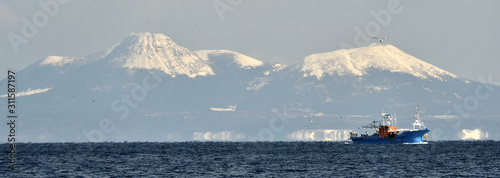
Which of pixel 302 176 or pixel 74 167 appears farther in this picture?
pixel 74 167

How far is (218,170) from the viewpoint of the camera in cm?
15025

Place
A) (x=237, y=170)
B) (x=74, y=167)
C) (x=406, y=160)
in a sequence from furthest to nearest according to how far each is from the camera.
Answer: (x=406, y=160)
(x=74, y=167)
(x=237, y=170)

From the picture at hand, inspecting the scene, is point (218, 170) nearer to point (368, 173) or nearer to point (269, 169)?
point (269, 169)

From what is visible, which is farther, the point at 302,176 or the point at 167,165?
the point at 167,165

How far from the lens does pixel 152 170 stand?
15138 centimetres

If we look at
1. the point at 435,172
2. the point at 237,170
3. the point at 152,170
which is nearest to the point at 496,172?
the point at 435,172

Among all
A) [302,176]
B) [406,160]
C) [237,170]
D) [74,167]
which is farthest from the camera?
[406,160]

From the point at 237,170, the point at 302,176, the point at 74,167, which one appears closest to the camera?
the point at 302,176

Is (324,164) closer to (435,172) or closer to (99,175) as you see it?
(435,172)

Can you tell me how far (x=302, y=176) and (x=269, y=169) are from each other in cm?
1770

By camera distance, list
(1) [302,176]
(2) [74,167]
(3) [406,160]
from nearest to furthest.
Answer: (1) [302,176] < (2) [74,167] < (3) [406,160]

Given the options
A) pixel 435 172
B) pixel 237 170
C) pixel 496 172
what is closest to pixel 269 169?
pixel 237 170

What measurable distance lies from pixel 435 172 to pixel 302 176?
24061mm

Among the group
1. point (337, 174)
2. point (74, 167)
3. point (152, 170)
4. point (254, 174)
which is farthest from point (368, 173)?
point (74, 167)
